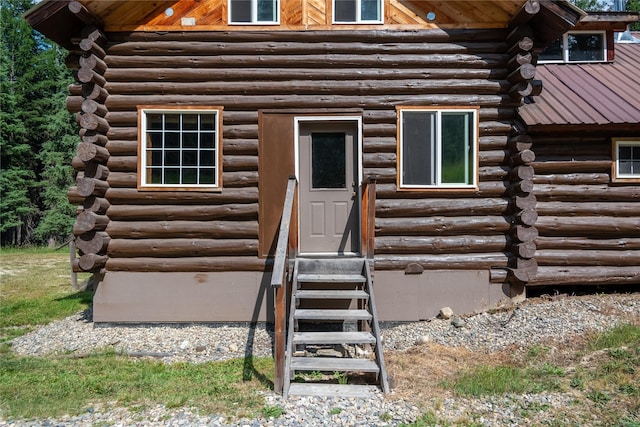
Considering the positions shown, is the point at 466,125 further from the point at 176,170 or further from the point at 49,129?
the point at 49,129

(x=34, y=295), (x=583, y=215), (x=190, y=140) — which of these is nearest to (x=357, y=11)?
(x=190, y=140)

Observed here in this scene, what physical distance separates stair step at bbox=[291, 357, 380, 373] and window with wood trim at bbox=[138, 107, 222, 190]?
11.7 feet

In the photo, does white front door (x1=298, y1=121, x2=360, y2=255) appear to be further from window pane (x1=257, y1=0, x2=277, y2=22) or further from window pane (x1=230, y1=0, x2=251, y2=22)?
window pane (x1=230, y1=0, x2=251, y2=22)

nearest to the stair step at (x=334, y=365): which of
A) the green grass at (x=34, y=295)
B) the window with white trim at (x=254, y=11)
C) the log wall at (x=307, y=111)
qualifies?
the log wall at (x=307, y=111)

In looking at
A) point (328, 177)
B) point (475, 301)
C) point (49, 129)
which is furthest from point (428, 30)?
point (49, 129)

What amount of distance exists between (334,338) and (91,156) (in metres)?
4.76

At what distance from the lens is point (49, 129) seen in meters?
25.6

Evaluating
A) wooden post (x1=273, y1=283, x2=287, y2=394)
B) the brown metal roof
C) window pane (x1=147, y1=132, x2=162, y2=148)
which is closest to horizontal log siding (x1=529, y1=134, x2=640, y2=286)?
the brown metal roof

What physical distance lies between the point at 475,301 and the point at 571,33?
22.9 ft

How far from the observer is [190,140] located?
7234mm

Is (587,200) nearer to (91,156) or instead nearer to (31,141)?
(91,156)

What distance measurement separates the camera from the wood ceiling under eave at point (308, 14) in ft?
23.4

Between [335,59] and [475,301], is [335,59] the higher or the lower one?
the higher one

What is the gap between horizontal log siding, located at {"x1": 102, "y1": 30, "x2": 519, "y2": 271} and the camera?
281 inches
